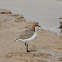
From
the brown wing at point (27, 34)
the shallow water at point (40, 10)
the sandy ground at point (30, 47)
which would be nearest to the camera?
the sandy ground at point (30, 47)

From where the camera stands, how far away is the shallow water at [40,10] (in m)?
14.5

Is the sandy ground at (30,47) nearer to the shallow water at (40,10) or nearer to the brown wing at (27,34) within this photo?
the brown wing at (27,34)

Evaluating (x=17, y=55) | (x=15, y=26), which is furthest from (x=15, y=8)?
(x=17, y=55)

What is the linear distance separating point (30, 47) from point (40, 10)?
9.28m

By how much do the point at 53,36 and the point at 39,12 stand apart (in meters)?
6.76

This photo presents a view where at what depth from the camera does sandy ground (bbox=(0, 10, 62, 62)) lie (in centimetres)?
734

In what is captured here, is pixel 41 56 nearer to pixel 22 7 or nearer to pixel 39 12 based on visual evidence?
pixel 39 12

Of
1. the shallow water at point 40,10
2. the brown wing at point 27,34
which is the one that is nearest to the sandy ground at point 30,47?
the brown wing at point 27,34

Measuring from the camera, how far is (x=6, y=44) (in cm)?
887

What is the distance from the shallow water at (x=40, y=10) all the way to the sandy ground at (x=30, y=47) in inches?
91.1

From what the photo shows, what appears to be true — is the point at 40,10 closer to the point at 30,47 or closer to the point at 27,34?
the point at 30,47

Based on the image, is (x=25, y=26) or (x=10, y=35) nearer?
(x=10, y=35)

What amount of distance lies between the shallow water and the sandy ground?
231 cm

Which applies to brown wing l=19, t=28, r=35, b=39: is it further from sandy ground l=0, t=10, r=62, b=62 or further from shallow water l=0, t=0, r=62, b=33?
shallow water l=0, t=0, r=62, b=33
